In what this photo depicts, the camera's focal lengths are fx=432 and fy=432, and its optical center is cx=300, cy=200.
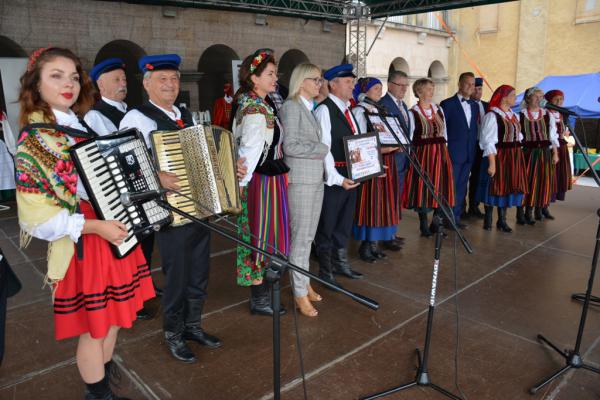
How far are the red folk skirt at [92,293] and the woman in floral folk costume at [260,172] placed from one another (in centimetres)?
82

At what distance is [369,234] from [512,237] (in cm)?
189

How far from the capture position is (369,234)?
404cm

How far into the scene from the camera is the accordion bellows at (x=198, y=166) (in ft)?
6.55

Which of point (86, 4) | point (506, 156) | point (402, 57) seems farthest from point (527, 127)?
point (402, 57)

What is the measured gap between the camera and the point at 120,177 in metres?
1.61

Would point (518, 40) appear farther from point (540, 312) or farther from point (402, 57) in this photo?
point (540, 312)

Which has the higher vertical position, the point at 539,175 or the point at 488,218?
the point at 539,175

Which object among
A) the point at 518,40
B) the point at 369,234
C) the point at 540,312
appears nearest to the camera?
the point at 540,312

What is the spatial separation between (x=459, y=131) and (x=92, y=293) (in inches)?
170

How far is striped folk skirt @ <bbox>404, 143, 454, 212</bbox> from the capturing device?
456 centimetres

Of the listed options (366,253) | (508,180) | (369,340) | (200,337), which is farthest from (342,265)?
(508,180)

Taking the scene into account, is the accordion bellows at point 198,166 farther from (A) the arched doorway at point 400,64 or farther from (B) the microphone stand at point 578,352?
(A) the arched doorway at point 400,64

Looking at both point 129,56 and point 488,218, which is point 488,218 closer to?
point 488,218

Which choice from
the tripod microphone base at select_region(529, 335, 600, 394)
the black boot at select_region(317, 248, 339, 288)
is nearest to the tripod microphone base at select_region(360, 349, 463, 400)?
the tripod microphone base at select_region(529, 335, 600, 394)
